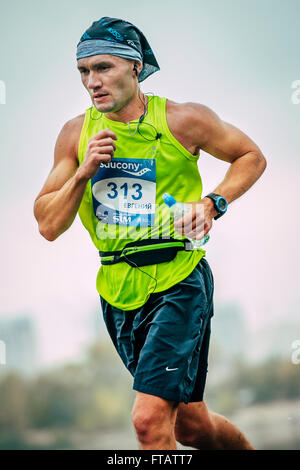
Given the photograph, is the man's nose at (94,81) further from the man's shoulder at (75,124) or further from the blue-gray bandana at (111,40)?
the man's shoulder at (75,124)

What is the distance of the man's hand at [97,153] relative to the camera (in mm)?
3246

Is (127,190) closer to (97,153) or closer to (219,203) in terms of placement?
(97,153)

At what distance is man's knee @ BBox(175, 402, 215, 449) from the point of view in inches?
148

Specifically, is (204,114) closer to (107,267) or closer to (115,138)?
(115,138)

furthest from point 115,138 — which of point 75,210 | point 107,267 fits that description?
point 107,267

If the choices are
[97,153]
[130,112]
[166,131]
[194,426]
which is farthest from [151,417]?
[130,112]

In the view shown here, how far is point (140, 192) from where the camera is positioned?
3.55 m

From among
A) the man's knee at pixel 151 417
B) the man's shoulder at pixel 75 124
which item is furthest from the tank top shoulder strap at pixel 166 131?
the man's knee at pixel 151 417

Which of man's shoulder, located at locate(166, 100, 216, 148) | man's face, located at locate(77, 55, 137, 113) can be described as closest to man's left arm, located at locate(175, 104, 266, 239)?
man's shoulder, located at locate(166, 100, 216, 148)

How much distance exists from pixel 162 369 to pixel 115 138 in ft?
3.48

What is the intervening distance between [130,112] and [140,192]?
41 centimetres

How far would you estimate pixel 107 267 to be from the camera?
3.66 m

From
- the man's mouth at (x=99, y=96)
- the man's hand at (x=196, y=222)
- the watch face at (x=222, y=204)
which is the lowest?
the man's hand at (x=196, y=222)
